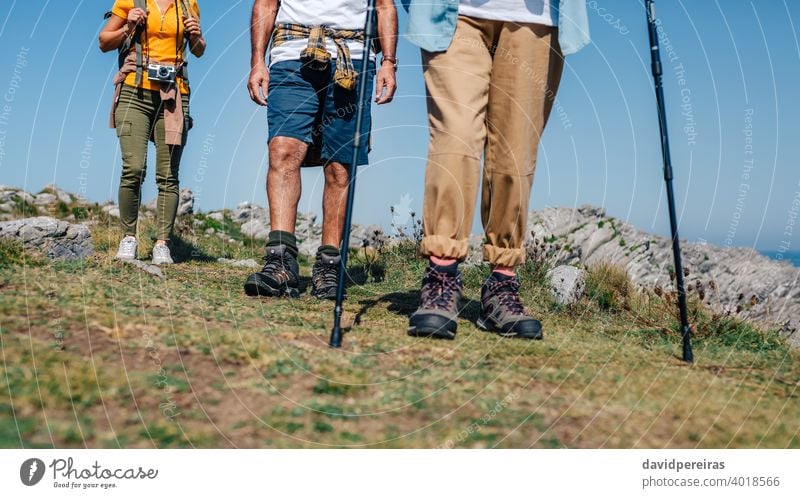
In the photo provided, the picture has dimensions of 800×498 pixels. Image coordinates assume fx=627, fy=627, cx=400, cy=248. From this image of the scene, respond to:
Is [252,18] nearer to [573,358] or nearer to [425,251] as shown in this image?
[425,251]

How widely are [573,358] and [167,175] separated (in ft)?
14.5

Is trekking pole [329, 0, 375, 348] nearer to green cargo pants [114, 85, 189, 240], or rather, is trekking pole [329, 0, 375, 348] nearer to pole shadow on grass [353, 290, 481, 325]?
pole shadow on grass [353, 290, 481, 325]

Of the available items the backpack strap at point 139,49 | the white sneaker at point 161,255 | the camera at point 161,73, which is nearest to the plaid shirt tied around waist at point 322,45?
the camera at point 161,73

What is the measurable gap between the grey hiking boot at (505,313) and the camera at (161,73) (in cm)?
363

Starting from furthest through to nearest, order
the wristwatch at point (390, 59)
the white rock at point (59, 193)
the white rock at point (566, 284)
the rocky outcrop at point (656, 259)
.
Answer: the white rock at point (59, 193), the rocky outcrop at point (656, 259), the white rock at point (566, 284), the wristwatch at point (390, 59)

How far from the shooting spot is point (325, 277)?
444cm

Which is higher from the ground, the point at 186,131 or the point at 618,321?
the point at 186,131

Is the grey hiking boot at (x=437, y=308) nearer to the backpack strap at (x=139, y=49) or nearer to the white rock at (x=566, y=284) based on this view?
the white rock at (x=566, y=284)

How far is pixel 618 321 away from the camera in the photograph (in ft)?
14.8

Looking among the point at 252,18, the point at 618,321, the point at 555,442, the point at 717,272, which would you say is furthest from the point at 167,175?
the point at 717,272

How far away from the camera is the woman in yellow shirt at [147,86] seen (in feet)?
17.9

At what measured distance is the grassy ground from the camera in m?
1.91

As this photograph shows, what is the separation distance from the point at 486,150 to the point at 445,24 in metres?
0.75

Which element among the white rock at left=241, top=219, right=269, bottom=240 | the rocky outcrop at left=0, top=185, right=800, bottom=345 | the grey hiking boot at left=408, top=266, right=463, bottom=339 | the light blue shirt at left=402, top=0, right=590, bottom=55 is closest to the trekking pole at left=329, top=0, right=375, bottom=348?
the light blue shirt at left=402, top=0, right=590, bottom=55
